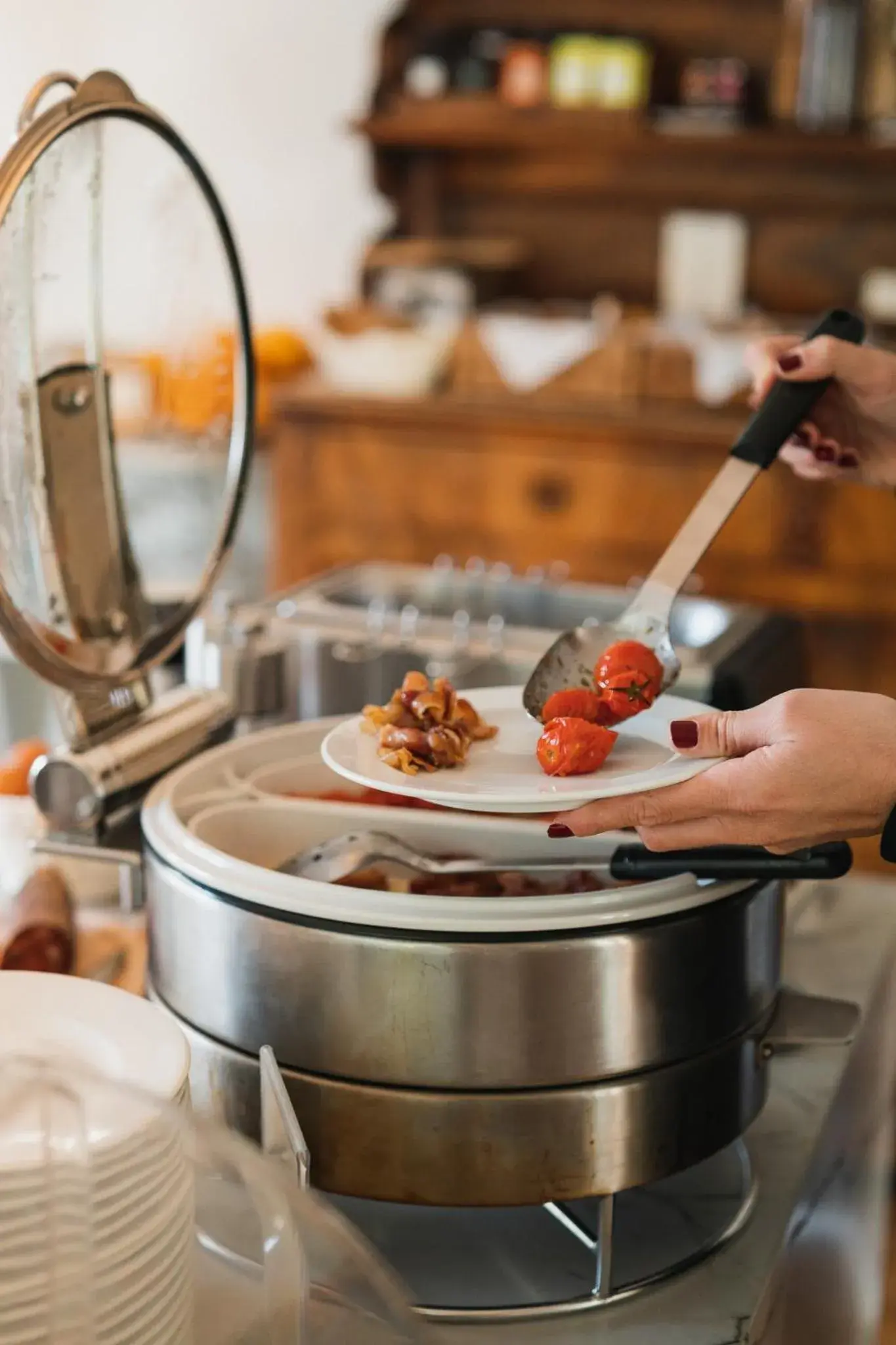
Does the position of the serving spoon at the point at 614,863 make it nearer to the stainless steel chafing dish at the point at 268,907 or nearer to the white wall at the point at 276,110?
the stainless steel chafing dish at the point at 268,907

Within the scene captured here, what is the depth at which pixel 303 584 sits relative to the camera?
5.44ft

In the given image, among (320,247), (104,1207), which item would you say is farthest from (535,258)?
(104,1207)

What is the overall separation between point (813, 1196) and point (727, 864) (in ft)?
1.02

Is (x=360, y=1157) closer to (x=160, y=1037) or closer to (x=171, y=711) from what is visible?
(x=160, y=1037)

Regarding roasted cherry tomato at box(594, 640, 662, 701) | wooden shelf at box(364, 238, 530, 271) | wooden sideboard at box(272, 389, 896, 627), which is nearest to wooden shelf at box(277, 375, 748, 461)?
wooden sideboard at box(272, 389, 896, 627)

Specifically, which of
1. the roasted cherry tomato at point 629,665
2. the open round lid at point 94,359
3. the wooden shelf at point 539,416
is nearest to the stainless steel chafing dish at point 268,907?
the open round lid at point 94,359

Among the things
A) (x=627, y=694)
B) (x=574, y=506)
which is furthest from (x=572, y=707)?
(x=574, y=506)

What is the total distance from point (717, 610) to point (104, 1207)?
113cm

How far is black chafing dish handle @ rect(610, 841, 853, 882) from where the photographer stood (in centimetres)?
72

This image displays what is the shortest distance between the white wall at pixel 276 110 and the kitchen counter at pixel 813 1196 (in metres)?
2.18

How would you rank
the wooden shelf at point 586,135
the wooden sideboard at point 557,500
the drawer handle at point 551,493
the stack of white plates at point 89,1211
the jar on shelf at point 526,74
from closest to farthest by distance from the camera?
1. the stack of white plates at point 89,1211
2. the wooden sideboard at point 557,500
3. the drawer handle at point 551,493
4. the wooden shelf at point 586,135
5. the jar on shelf at point 526,74

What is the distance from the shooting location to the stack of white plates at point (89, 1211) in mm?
501

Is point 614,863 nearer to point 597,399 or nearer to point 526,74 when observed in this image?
point 597,399

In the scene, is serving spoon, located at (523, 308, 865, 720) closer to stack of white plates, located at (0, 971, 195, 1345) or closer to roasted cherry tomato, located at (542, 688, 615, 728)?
roasted cherry tomato, located at (542, 688, 615, 728)
